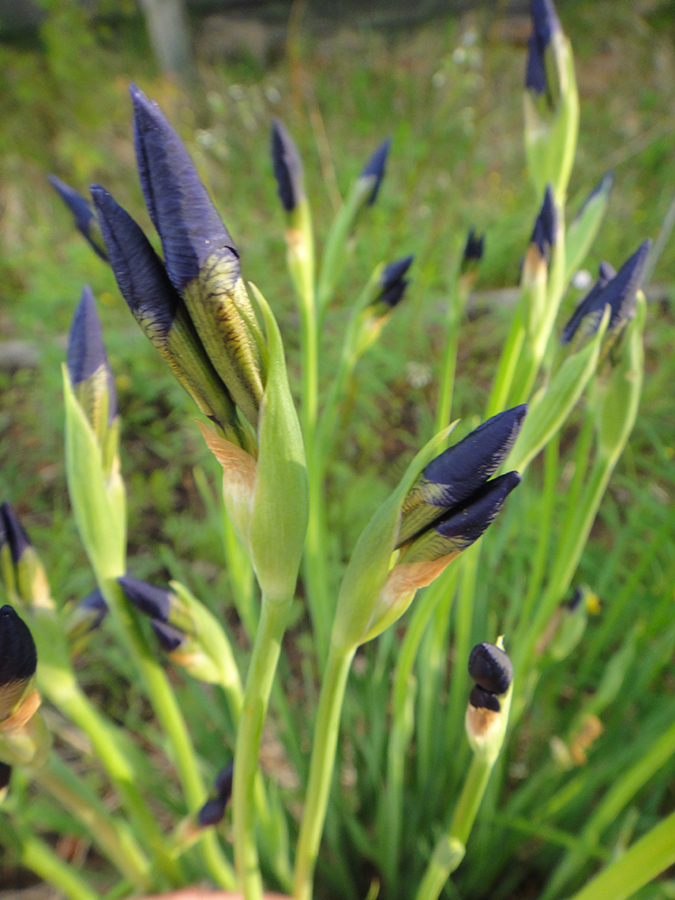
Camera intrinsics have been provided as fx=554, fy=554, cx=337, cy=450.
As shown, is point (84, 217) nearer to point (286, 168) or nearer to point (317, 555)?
point (286, 168)

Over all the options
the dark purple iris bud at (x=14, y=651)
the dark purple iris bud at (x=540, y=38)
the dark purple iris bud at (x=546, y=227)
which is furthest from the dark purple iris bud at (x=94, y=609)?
the dark purple iris bud at (x=540, y=38)

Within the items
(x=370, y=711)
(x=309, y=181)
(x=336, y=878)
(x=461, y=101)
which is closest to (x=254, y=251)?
(x=309, y=181)

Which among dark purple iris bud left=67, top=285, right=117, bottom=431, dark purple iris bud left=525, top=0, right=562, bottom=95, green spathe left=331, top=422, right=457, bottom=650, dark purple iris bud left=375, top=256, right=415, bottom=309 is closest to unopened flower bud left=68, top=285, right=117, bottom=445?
dark purple iris bud left=67, top=285, right=117, bottom=431

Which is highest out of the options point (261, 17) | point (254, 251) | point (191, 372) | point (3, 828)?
point (261, 17)

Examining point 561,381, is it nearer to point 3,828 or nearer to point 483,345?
point 3,828

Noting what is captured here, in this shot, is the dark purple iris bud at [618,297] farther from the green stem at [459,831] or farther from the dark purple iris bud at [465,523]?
the green stem at [459,831]

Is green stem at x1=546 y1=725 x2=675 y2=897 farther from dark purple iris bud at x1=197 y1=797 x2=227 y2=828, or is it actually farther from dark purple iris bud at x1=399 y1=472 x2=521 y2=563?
dark purple iris bud at x1=197 y1=797 x2=227 y2=828
